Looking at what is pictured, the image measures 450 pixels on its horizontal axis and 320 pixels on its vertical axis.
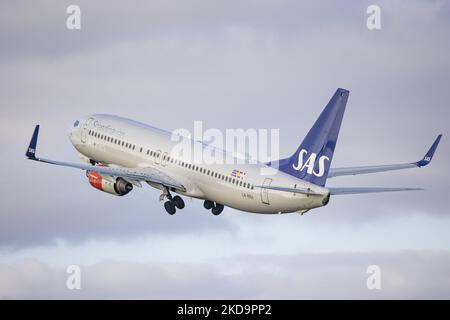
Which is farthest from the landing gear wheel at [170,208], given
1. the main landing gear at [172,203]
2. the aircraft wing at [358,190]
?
the aircraft wing at [358,190]

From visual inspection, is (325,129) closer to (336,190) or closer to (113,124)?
(336,190)

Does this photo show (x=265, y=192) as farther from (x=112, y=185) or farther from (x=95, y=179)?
(x=95, y=179)

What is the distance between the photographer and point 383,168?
Answer: 12988cm

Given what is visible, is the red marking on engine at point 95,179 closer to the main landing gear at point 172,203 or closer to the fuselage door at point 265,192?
the main landing gear at point 172,203

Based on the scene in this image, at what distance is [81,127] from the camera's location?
136m

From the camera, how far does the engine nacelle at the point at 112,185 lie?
127938 mm

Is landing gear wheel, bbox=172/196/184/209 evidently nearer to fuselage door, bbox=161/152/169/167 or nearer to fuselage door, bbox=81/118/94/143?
fuselage door, bbox=161/152/169/167

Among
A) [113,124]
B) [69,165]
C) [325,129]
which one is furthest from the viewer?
[113,124]

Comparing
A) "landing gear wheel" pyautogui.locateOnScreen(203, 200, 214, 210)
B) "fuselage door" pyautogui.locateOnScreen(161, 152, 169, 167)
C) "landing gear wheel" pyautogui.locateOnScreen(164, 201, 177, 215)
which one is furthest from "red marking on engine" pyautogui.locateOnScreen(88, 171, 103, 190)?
"landing gear wheel" pyautogui.locateOnScreen(203, 200, 214, 210)
